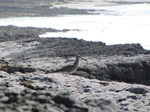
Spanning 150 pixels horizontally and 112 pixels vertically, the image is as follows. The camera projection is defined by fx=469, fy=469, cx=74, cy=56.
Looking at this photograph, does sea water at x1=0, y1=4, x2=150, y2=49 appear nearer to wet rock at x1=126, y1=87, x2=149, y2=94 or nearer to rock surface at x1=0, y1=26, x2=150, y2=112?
rock surface at x1=0, y1=26, x2=150, y2=112

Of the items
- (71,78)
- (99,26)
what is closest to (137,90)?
(71,78)

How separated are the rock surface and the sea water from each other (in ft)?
43.4

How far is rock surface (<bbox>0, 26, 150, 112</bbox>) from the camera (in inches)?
347

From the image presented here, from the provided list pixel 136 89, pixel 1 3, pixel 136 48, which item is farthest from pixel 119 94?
pixel 1 3

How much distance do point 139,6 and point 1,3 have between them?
28.9m

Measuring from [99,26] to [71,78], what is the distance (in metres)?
48.2

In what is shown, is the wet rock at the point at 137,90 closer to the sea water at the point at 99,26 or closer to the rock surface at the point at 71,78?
the rock surface at the point at 71,78

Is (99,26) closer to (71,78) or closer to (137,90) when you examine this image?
(71,78)

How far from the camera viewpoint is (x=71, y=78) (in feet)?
59.1

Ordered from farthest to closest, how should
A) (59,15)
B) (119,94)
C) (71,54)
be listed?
(59,15) → (71,54) → (119,94)

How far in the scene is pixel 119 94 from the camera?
15375mm

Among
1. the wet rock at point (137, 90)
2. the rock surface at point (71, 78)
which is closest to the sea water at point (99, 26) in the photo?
the rock surface at point (71, 78)

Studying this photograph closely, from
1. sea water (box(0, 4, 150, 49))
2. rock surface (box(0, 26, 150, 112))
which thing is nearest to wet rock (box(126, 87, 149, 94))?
rock surface (box(0, 26, 150, 112))

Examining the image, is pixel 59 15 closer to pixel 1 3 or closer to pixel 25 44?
pixel 1 3
